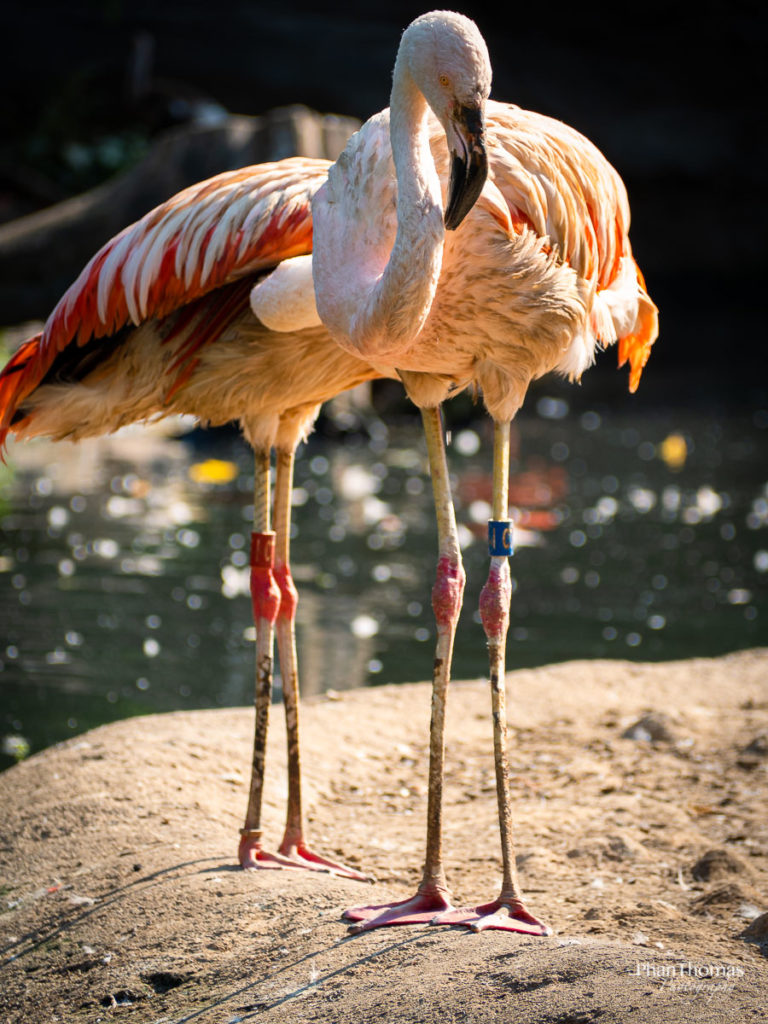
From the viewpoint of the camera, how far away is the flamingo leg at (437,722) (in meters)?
2.74

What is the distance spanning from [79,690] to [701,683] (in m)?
2.45

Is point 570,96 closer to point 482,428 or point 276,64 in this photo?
point 276,64

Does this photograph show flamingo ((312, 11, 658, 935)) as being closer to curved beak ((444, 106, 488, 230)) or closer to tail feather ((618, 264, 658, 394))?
curved beak ((444, 106, 488, 230))

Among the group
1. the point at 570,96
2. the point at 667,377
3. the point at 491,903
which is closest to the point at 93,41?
the point at 570,96

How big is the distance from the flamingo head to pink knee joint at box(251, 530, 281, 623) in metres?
1.31

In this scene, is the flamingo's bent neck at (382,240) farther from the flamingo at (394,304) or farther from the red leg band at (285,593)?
the red leg band at (285,593)

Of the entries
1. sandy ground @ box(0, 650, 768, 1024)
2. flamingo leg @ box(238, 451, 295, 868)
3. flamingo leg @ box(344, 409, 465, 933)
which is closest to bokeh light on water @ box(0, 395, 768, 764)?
sandy ground @ box(0, 650, 768, 1024)

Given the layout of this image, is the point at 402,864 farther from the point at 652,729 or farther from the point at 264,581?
the point at 652,729

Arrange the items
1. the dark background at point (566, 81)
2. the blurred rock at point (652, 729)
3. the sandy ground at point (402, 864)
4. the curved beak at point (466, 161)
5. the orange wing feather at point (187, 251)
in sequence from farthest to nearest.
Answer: the dark background at point (566, 81)
the blurred rock at point (652, 729)
the orange wing feather at point (187, 251)
the curved beak at point (466, 161)
the sandy ground at point (402, 864)

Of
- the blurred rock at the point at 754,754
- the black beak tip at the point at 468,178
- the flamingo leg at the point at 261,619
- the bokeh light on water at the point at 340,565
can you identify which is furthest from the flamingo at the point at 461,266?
the bokeh light on water at the point at 340,565

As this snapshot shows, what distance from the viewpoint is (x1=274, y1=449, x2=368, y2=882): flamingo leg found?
10.9 ft

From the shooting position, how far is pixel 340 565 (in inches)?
271

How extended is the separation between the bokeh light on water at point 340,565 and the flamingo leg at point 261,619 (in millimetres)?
1390

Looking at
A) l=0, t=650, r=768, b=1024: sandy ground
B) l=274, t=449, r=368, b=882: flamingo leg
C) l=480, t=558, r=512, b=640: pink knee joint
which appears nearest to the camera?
l=0, t=650, r=768, b=1024: sandy ground
